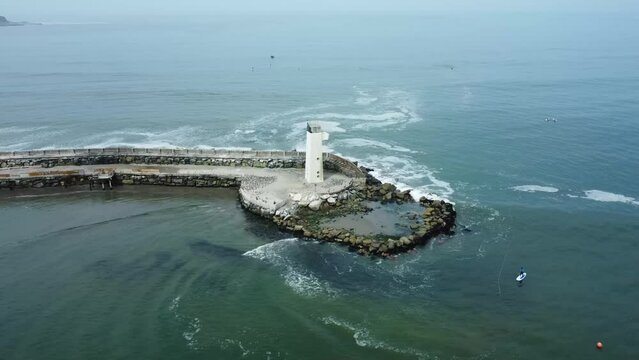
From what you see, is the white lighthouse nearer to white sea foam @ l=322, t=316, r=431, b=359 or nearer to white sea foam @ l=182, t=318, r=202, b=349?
white sea foam @ l=322, t=316, r=431, b=359

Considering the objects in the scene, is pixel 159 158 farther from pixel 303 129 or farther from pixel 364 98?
pixel 364 98

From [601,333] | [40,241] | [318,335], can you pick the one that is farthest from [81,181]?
[601,333]

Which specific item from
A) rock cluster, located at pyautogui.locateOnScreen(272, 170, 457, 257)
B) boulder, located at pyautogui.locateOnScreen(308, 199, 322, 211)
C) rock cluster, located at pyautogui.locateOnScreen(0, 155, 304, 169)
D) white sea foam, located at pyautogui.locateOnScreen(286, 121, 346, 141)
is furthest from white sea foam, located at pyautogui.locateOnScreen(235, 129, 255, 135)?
boulder, located at pyautogui.locateOnScreen(308, 199, 322, 211)

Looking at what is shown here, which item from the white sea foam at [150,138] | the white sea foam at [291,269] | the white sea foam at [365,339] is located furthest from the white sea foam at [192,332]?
the white sea foam at [150,138]

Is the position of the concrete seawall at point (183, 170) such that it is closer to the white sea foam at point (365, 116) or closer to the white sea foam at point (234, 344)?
the white sea foam at point (234, 344)

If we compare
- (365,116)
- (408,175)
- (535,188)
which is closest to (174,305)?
(408,175)

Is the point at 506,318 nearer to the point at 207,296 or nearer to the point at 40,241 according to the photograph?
the point at 207,296
